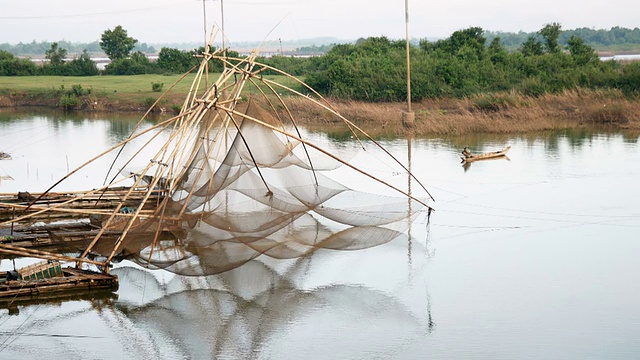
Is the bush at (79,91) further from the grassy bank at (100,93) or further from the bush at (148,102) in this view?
the bush at (148,102)

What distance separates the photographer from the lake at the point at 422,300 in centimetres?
631

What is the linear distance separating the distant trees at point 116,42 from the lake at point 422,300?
1105 inches

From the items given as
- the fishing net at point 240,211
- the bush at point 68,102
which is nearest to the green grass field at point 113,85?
the bush at point 68,102

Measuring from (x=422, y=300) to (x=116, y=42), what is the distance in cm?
3203

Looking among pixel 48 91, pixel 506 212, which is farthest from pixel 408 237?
pixel 48 91

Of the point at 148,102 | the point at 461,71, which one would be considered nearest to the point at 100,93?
the point at 148,102

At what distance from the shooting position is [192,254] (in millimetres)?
7660

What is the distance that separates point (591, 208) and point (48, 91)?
1853 centimetres

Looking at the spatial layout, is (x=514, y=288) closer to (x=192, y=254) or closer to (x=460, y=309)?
(x=460, y=309)

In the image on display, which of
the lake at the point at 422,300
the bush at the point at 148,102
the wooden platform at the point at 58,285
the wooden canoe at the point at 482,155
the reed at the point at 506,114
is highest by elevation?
the bush at the point at 148,102

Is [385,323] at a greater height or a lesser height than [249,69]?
lesser

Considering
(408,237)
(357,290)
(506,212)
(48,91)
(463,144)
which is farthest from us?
(48,91)

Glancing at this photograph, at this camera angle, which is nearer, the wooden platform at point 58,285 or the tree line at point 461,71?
the wooden platform at point 58,285

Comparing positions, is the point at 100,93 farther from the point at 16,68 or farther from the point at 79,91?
the point at 16,68
